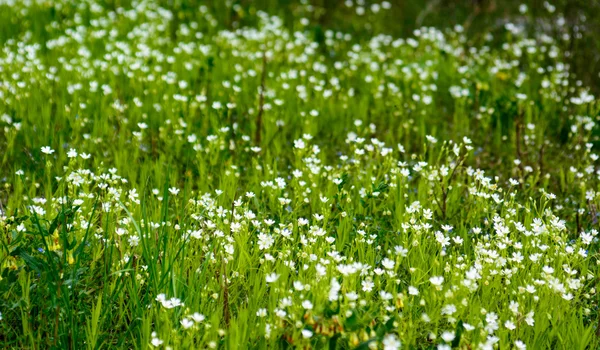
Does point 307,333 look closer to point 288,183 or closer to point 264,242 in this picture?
point 264,242

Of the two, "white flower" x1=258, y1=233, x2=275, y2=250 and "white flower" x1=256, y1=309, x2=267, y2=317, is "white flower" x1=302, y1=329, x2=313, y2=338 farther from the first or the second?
"white flower" x1=258, y1=233, x2=275, y2=250

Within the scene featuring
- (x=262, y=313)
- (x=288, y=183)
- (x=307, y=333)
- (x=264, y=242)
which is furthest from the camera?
(x=288, y=183)

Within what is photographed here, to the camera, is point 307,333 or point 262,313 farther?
point 262,313

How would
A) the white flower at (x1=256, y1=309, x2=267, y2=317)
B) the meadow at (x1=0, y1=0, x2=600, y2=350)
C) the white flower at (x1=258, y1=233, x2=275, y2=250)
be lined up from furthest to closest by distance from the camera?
1. the white flower at (x1=258, y1=233, x2=275, y2=250)
2. the meadow at (x1=0, y1=0, x2=600, y2=350)
3. the white flower at (x1=256, y1=309, x2=267, y2=317)

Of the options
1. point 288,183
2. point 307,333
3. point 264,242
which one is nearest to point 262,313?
point 307,333

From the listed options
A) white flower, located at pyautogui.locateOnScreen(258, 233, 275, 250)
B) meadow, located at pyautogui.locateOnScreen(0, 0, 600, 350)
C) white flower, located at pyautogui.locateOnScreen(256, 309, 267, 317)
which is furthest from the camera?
white flower, located at pyautogui.locateOnScreen(258, 233, 275, 250)

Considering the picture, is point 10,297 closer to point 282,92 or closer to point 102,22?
point 282,92

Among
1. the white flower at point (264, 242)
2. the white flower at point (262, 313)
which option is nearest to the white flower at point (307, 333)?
the white flower at point (262, 313)

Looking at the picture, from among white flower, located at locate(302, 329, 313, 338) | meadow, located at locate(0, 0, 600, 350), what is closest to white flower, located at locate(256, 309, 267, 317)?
meadow, located at locate(0, 0, 600, 350)
